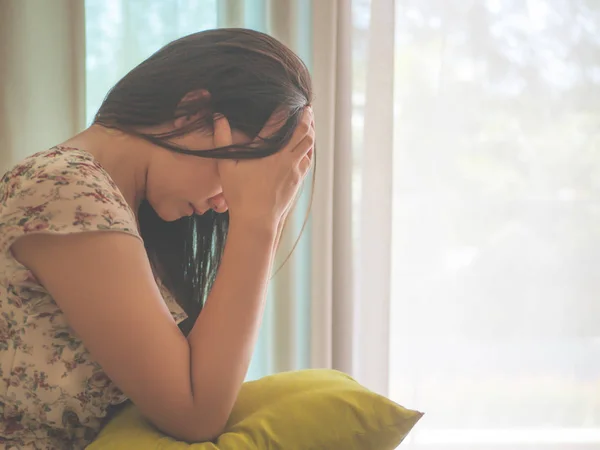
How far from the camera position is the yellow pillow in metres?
0.76

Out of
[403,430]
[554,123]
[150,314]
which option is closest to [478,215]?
[554,123]

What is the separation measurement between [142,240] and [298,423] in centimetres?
30

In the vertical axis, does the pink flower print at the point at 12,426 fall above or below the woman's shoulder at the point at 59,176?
below

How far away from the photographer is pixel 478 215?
1799mm

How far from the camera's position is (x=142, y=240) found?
81 centimetres

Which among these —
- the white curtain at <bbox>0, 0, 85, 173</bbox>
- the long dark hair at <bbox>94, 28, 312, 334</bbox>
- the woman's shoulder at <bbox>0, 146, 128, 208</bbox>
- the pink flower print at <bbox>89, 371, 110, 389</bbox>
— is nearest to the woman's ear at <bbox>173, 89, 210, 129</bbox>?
the long dark hair at <bbox>94, 28, 312, 334</bbox>

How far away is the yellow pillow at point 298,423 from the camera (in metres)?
0.76

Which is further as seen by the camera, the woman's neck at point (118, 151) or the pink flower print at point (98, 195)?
the woman's neck at point (118, 151)

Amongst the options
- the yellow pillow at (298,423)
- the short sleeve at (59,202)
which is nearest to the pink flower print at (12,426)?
the yellow pillow at (298,423)

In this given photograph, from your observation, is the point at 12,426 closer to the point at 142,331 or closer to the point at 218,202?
the point at 142,331

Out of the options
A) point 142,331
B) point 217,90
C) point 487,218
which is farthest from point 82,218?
point 487,218

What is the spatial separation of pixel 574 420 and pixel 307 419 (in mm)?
1381

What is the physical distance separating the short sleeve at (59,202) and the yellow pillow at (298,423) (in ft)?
0.81

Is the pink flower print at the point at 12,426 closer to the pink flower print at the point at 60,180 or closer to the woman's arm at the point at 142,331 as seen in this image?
the woman's arm at the point at 142,331
